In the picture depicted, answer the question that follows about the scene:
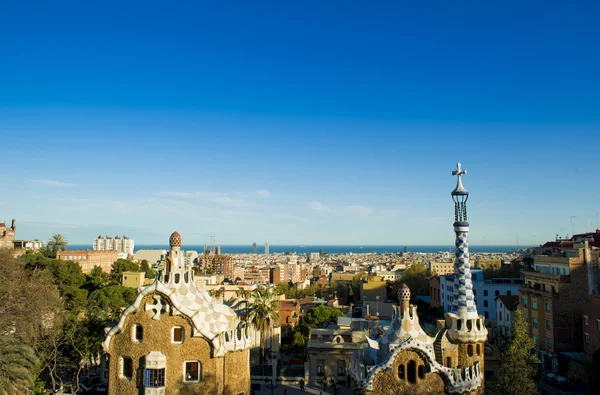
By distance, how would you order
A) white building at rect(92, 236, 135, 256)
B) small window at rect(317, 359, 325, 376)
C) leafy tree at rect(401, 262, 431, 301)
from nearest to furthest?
small window at rect(317, 359, 325, 376) < leafy tree at rect(401, 262, 431, 301) < white building at rect(92, 236, 135, 256)

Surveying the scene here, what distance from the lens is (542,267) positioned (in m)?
49.9

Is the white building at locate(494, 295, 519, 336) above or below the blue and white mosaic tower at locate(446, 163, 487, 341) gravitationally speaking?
below

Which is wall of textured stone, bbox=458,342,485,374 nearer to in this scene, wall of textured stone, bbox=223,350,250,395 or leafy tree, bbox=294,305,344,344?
wall of textured stone, bbox=223,350,250,395

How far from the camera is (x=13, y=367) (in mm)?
24281

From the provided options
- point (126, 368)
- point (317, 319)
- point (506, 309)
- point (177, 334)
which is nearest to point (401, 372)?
point (177, 334)

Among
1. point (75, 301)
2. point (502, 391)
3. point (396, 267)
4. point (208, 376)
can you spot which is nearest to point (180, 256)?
point (208, 376)

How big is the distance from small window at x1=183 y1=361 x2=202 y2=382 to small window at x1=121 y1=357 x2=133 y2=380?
284 centimetres

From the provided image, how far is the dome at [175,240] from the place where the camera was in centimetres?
2561

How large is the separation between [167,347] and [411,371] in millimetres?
11917

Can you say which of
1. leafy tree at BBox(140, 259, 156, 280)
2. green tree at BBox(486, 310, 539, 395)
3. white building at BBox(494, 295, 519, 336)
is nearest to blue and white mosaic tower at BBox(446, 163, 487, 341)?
green tree at BBox(486, 310, 539, 395)

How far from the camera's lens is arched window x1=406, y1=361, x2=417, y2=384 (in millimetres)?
21141

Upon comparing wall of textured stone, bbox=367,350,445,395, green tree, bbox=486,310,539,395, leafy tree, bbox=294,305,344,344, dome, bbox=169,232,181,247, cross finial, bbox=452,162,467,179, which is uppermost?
cross finial, bbox=452,162,467,179

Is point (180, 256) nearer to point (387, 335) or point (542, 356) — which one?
point (387, 335)

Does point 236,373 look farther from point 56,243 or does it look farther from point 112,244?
point 112,244
